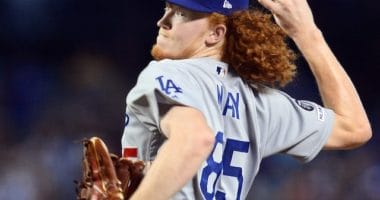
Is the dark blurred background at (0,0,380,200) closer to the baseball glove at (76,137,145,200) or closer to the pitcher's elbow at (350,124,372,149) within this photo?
the pitcher's elbow at (350,124,372,149)

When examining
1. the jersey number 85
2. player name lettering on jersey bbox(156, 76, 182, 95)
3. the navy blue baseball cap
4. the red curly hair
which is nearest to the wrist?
the red curly hair

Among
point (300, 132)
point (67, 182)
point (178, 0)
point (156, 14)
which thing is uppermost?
point (178, 0)

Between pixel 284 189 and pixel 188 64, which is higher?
pixel 188 64

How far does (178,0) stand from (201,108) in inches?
11.6

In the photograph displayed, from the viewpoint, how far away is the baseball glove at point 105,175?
5.14 feet

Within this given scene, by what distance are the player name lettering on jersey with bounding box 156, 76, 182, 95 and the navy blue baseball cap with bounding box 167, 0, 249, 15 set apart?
0.23m

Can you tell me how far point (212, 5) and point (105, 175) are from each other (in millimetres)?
437

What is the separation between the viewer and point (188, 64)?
169cm

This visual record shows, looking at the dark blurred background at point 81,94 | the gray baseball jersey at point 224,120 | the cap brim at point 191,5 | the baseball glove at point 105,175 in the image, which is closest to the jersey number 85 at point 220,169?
the gray baseball jersey at point 224,120

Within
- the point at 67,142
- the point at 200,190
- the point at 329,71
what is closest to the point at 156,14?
the point at 67,142

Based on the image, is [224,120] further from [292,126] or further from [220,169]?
[292,126]

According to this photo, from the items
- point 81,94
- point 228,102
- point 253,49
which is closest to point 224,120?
point 228,102

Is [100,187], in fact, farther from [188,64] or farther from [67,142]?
[67,142]

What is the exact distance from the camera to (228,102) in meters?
1.71
